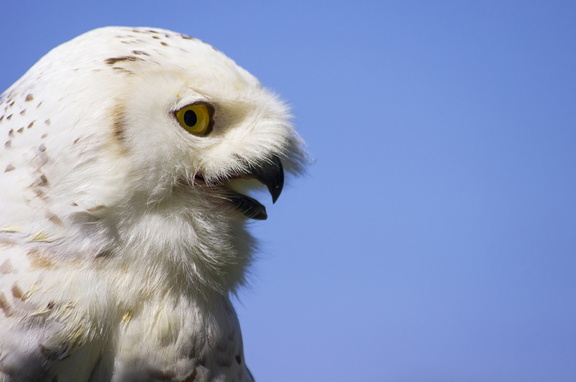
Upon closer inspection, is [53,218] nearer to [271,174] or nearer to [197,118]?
[197,118]

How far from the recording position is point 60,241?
1921mm

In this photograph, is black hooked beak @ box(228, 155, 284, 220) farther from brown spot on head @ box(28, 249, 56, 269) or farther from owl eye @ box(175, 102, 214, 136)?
brown spot on head @ box(28, 249, 56, 269)

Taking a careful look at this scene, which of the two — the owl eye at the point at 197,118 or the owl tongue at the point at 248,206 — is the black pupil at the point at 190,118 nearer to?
the owl eye at the point at 197,118

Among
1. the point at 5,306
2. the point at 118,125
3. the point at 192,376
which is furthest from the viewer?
the point at 192,376

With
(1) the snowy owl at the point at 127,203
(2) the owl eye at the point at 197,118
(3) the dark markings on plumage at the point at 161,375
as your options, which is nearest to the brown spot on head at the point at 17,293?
(1) the snowy owl at the point at 127,203

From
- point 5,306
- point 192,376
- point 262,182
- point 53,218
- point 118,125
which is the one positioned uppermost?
point 262,182

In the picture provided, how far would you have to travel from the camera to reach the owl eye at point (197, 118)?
2.07 metres

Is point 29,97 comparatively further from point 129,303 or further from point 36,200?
point 129,303

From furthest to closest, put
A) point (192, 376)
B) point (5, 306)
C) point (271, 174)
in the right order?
point (271, 174) → point (192, 376) → point (5, 306)

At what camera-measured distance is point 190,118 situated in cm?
209

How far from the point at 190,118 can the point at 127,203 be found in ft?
0.98

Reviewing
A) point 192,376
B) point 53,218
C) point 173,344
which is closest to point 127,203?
point 53,218

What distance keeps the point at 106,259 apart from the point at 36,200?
0.23 metres

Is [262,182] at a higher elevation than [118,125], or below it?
higher
